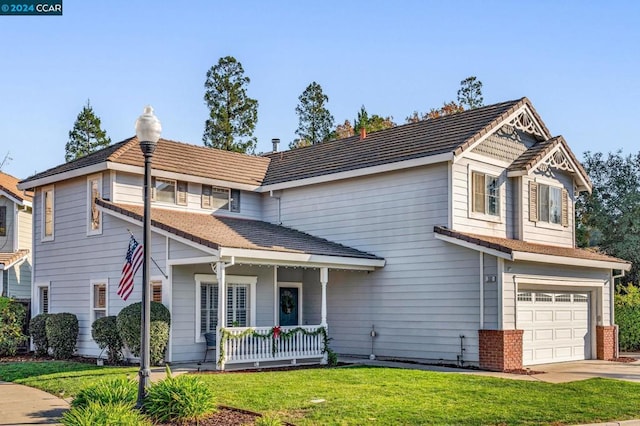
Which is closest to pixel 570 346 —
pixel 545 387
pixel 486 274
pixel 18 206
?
pixel 486 274

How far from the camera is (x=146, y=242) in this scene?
1098 centimetres

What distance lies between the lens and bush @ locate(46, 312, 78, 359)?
68.5ft

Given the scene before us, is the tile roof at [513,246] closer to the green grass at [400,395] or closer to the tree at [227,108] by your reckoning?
the green grass at [400,395]

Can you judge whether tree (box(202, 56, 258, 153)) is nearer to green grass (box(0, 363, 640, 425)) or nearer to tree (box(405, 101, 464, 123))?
tree (box(405, 101, 464, 123))

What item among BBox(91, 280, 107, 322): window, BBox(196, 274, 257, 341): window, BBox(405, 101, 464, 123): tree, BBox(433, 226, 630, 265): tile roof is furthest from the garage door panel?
BBox(405, 101, 464, 123): tree

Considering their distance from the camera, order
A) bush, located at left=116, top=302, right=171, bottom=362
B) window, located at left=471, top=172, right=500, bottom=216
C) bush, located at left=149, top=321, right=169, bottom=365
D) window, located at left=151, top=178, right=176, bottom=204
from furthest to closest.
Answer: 1. window, located at left=151, top=178, right=176, bottom=204
2. window, located at left=471, top=172, right=500, bottom=216
3. bush, located at left=116, top=302, right=171, bottom=362
4. bush, located at left=149, top=321, right=169, bottom=365

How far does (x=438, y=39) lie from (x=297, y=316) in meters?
10.4

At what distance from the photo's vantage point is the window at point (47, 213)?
76.5 feet

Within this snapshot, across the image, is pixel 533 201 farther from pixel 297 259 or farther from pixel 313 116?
pixel 313 116

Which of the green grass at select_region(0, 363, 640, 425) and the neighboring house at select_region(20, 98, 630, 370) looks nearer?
the green grass at select_region(0, 363, 640, 425)

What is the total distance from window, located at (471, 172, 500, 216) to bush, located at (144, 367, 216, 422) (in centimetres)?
1135

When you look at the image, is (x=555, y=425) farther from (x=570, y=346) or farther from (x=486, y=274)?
(x=570, y=346)

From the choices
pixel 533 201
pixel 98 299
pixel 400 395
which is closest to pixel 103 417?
pixel 400 395

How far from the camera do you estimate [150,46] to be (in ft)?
46.5
